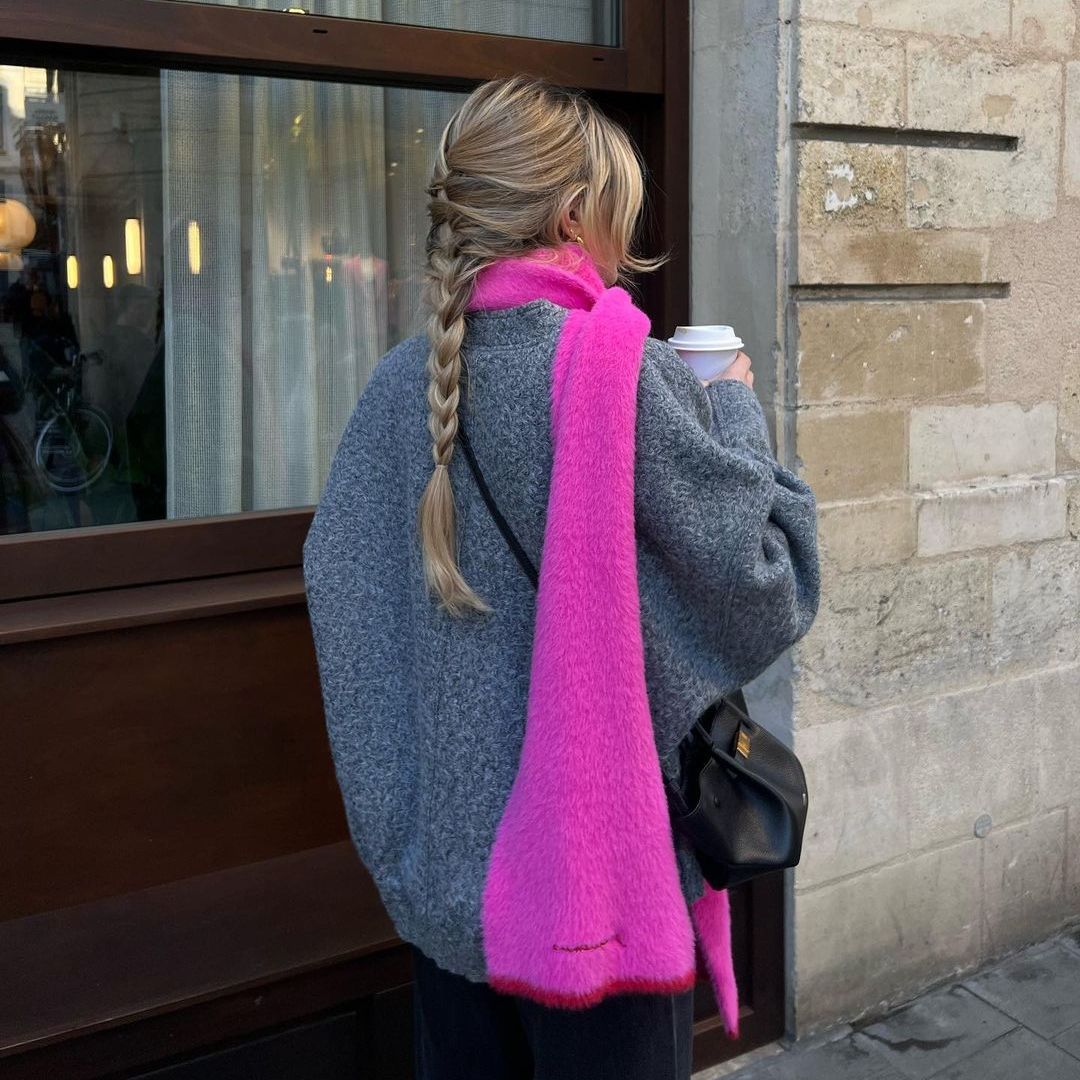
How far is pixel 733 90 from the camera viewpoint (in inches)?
114

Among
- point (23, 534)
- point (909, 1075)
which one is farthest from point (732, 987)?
point (23, 534)

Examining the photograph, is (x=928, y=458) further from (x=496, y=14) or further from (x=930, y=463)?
(x=496, y=14)

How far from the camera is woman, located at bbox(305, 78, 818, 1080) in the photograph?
145 centimetres

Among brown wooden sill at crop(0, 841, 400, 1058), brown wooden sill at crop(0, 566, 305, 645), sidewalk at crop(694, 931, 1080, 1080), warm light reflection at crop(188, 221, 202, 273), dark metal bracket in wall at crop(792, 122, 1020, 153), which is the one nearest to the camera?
brown wooden sill at crop(0, 841, 400, 1058)

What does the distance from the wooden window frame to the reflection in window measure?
0.24 feet

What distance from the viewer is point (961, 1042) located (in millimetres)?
3127

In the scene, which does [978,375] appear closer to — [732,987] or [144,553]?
[732,987]

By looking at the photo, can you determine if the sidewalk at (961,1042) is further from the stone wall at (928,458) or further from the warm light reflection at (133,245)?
the warm light reflection at (133,245)

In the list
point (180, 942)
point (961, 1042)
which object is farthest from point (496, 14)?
point (961, 1042)

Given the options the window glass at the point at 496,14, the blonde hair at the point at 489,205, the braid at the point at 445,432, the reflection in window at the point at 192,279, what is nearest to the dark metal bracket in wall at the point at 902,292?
the window glass at the point at 496,14

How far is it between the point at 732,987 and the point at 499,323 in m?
1.08

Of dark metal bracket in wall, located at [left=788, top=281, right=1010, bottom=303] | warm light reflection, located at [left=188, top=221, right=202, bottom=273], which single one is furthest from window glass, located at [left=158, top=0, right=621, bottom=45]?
dark metal bracket in wall, located at [left=788, top=281, right=1010, bottom=303]

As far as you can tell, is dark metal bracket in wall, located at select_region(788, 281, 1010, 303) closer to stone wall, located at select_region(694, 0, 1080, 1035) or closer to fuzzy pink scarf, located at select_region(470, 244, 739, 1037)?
stone wall, located at select_region(694, 0, 1080, 1035)

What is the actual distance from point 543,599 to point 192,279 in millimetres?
1563
